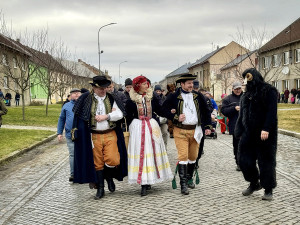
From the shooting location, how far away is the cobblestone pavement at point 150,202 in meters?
5.21

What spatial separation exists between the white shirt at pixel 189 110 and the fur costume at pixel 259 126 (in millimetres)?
888

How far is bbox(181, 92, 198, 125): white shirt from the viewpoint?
6.81 meters

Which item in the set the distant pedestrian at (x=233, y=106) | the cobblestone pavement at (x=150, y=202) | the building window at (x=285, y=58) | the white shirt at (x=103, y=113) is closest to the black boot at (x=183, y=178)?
the cobblestone pavement at (x=150, y=202)

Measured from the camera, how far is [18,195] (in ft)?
22.7

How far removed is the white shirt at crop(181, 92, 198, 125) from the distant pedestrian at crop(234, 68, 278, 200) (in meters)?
0.89

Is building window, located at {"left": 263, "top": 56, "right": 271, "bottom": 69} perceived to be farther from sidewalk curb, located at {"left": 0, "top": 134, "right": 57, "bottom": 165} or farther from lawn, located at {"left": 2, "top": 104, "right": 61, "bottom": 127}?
sidewalk curb, located at {"left": 0, "top": 134, "right": 57, "bottom": 165}

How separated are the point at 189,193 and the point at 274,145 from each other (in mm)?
A: 1519

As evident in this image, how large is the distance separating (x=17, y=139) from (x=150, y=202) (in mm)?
10121

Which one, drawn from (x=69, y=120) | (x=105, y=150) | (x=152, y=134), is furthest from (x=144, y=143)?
(x=69, y=120)

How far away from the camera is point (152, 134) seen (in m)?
6.64

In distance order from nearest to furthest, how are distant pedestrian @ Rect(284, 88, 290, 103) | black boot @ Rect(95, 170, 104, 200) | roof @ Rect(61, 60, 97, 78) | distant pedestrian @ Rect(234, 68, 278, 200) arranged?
distant pedestrian @ Rect(234, 68, 278, 200), black boot @ Rect(95, 170, 104, 200), distant pedestrian @ Rect(284, 88, 290, 103), roof @ Rect(61, 60, 97, 78)

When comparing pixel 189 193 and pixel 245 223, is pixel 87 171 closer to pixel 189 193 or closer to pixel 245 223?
pixel 189 193

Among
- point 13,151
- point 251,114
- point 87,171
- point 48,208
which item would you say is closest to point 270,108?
point 251,114

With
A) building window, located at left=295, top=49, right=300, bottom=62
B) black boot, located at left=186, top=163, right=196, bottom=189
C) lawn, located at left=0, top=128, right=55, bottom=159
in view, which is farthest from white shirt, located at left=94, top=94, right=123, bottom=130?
building window, located at left=295, top=49, right=300, bottom=62
